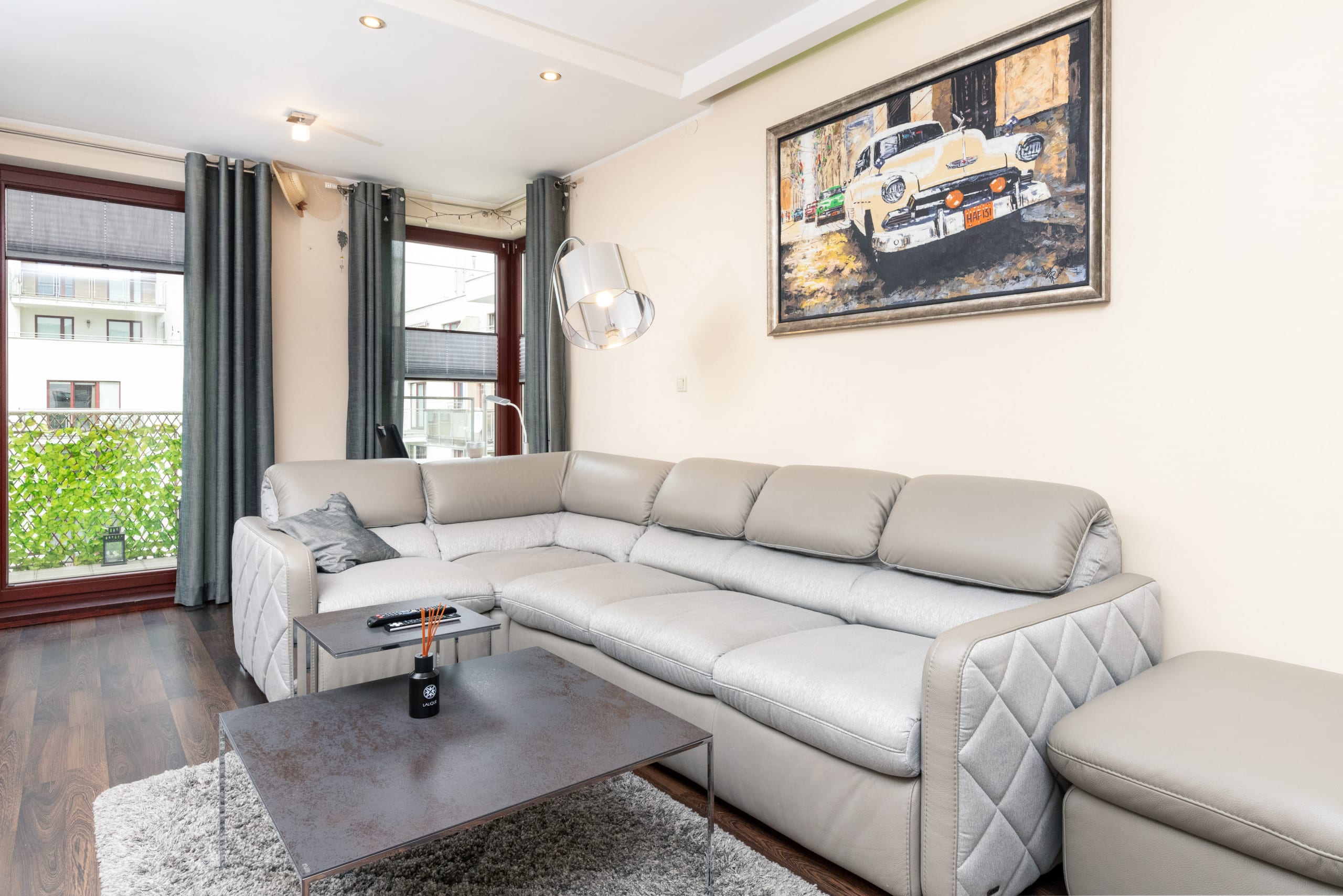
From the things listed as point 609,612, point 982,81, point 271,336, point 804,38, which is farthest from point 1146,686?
point 271,336

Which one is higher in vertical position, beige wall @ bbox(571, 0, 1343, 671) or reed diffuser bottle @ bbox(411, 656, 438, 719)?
beige wall @ bbox(571, 0, 1343, 671)

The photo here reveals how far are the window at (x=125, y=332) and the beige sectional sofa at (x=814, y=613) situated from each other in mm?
1681

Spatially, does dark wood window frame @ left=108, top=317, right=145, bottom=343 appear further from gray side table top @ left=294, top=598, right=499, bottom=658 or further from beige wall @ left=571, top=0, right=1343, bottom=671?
beige wall @ left=571, top=0, right=1343, bottom=671

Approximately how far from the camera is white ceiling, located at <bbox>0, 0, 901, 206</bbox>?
2902 millimetres

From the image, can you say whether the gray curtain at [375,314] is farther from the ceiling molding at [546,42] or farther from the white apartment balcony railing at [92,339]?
the ceiling molding at [546,42]

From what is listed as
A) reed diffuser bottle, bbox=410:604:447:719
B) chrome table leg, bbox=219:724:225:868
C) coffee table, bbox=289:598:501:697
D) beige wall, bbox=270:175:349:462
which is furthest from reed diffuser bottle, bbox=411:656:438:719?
beige wall, bbox=270:175:349:462

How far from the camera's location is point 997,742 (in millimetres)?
1620

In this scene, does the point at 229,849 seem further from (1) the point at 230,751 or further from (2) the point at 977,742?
(2) the point at 977,742

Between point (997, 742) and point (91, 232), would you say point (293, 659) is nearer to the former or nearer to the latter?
point (997, 742)

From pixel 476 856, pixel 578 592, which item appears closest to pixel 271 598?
pixel 578 592

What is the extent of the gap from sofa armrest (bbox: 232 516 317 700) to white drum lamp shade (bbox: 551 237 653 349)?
1375 mm

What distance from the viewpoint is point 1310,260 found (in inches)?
75.1

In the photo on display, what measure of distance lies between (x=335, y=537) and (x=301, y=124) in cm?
213

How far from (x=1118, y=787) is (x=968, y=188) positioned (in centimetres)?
186
